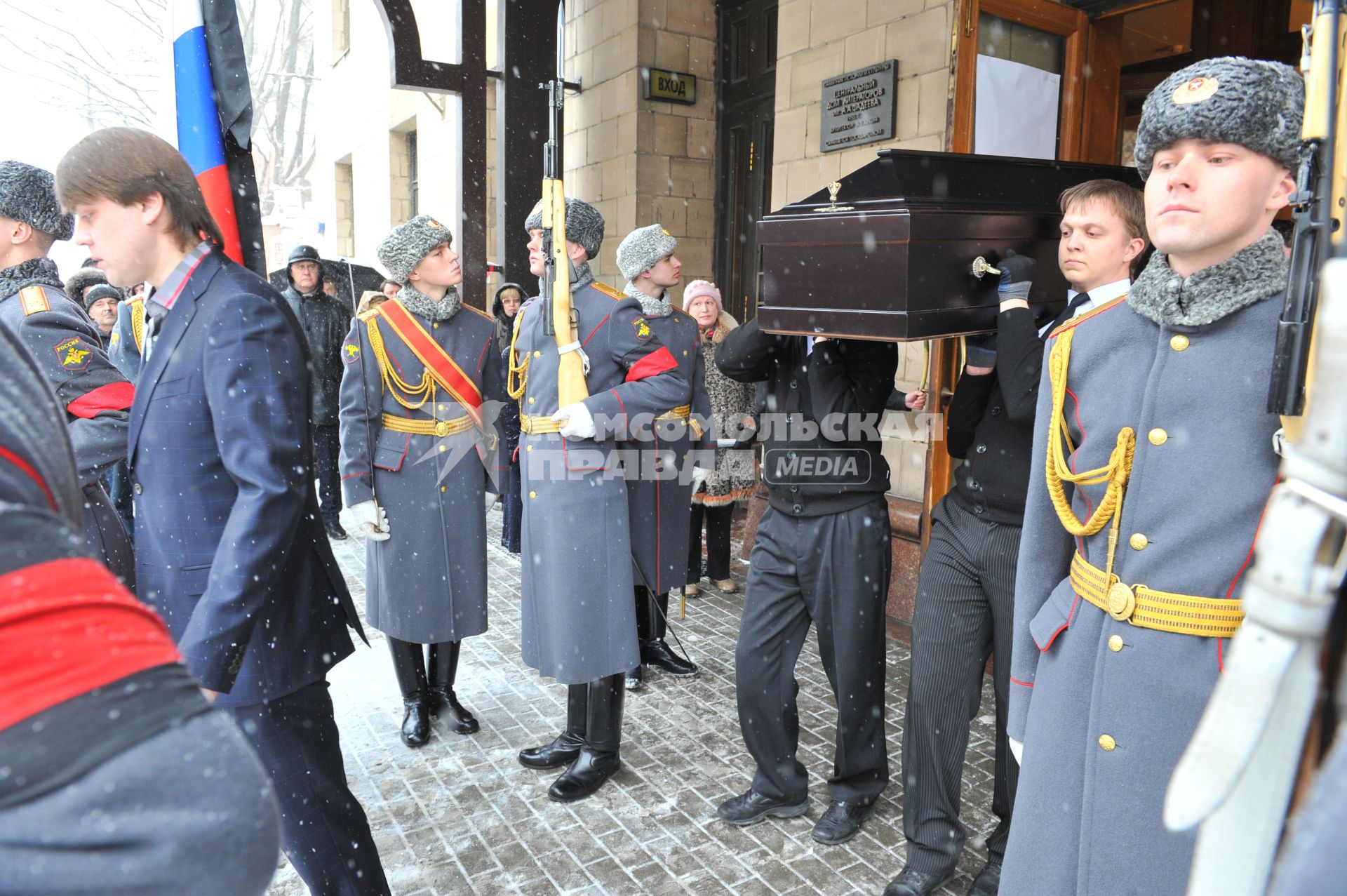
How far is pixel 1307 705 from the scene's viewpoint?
32.4 inches

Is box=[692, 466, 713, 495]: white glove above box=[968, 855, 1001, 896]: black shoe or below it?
above

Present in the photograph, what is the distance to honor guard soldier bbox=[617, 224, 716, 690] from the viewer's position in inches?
172

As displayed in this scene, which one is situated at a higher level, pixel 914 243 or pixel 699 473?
pixel 914 243

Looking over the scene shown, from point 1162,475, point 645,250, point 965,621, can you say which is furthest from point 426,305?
point 1162,475

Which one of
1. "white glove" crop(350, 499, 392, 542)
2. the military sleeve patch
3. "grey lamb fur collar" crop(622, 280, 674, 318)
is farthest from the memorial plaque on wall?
the military sleeve patch

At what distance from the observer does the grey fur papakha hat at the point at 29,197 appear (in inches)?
119

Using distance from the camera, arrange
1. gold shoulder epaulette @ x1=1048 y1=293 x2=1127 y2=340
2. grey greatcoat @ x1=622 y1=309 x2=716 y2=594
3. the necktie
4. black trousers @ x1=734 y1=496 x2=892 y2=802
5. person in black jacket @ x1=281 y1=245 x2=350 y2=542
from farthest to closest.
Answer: person in black jacket @ x1=281 y1=245 x2=350 y2=542, grey greatcoat @ x1=622 y1=309 x2=716 y2=594, black trousers @ x1=734 y1=496 x2=892 y2=802, the necktie, gold shoulder epaulette @ x1=1048 y1=293 x2=1127 y2=340

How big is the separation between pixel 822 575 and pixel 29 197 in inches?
112

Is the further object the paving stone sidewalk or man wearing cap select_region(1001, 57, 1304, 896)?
the paving stone sidewalk

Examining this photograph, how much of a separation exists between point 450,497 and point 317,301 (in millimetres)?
4455

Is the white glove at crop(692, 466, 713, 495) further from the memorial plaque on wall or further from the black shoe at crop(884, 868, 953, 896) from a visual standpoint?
the black shoe at crop(884, 868, 953, 896)

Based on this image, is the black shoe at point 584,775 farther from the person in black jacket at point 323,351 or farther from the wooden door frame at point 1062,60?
the person in black jacket at point 323,351

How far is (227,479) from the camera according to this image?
2.17 metres

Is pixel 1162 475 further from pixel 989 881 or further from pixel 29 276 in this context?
pixel 29 276
